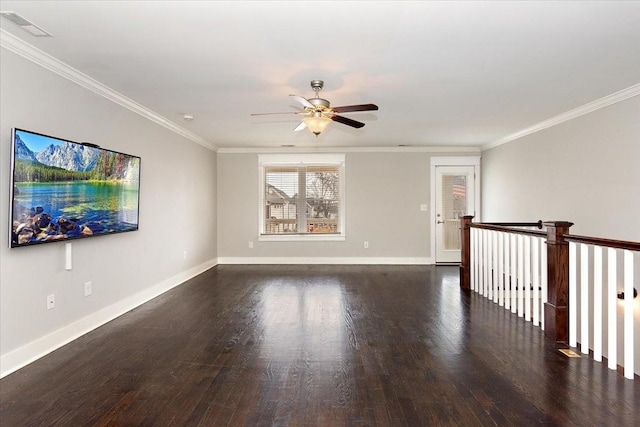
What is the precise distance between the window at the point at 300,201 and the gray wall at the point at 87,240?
1.80 meters

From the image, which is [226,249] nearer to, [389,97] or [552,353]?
[389,97]

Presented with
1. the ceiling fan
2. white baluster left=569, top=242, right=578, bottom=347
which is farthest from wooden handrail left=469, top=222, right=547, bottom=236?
the ceiling fan

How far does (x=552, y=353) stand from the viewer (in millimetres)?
2990

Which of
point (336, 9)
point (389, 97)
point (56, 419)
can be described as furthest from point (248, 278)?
point (336, 9)

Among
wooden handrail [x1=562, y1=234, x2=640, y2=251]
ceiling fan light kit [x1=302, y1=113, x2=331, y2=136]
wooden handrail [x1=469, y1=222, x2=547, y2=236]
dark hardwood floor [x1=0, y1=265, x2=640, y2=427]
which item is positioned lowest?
dark hardwood floor [x1=0, y1=265, x2=640, y2=427]

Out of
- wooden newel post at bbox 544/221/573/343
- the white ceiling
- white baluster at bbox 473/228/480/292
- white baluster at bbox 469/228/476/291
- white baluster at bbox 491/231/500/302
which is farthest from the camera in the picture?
white baluster at bbox 469/228/476/291

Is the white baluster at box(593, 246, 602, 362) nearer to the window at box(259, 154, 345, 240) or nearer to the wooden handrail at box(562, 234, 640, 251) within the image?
the wooden handrail at box(562, 234, 640, 251)

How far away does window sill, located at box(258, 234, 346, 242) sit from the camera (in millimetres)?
7773

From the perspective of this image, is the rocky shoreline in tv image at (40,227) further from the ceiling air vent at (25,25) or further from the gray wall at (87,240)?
the ceiling air vent at (25,25)

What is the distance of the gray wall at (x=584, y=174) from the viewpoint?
4.00 m

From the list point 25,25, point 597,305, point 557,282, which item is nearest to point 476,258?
point 557,282

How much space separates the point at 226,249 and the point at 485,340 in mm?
5630

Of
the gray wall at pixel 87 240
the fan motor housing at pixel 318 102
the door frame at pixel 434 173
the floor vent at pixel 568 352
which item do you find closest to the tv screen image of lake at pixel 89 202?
the gray wall at pixel 87 240

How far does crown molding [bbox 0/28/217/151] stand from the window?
2.90m
